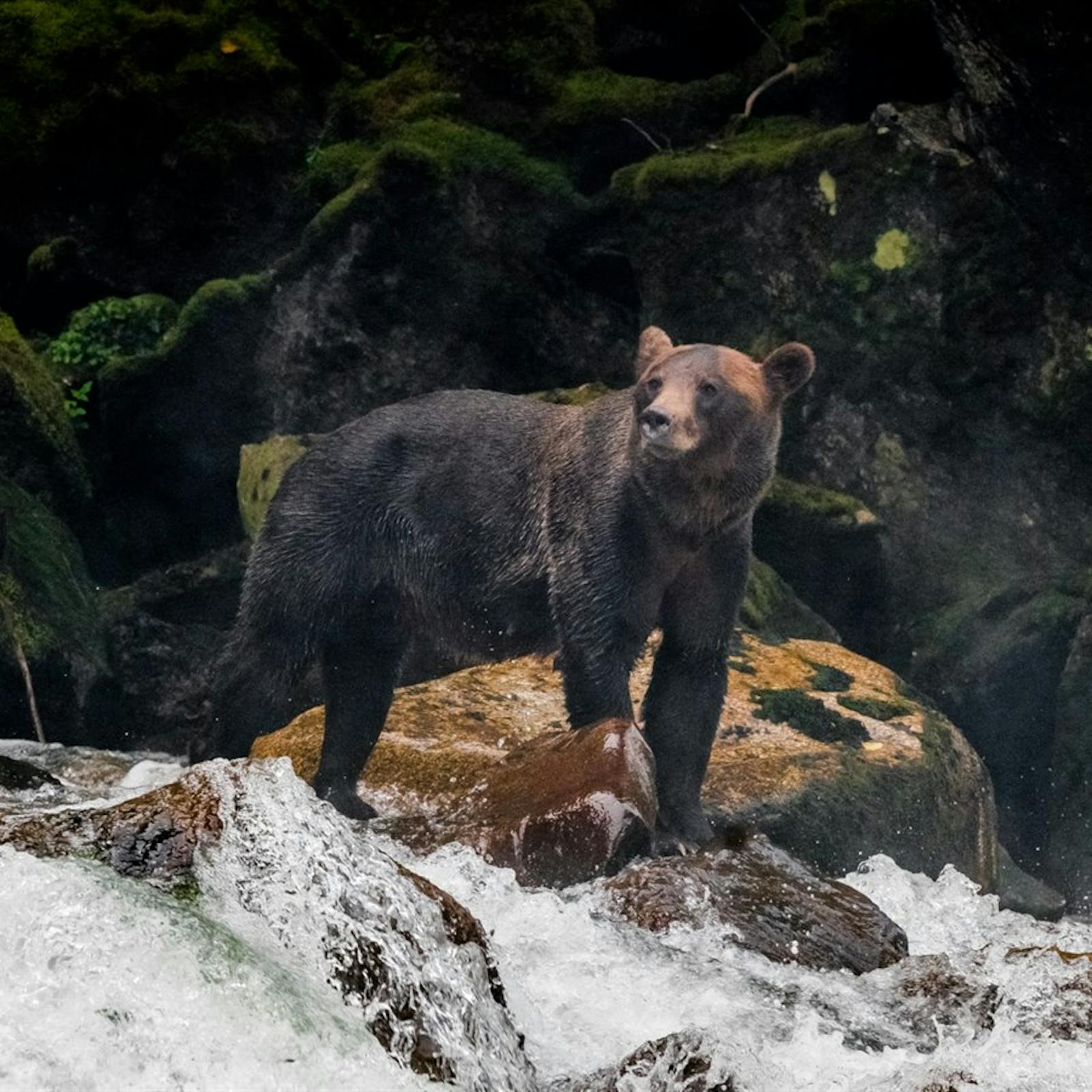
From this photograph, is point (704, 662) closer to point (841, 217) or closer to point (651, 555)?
point (651, 555)

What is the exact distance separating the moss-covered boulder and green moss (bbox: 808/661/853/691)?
16.8 feet

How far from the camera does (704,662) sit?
923 cm

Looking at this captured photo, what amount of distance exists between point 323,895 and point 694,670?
393cm

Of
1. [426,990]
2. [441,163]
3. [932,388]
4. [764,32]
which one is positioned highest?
[764,32]

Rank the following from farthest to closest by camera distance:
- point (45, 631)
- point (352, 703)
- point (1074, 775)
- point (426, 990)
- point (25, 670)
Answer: point (45, 631) → point (1074, 775) → point (25, 670) → point (352, 703) → point (426, 990)

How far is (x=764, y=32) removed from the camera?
16250mm

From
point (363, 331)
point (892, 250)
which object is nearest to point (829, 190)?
point (892, 250)

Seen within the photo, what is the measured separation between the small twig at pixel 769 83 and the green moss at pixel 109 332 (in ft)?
17.4

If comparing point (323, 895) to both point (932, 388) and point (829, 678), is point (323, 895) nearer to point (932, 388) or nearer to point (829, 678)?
point (829, 678)

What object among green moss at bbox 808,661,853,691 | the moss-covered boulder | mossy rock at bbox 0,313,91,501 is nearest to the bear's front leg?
green moss at bbox 808,661,853,691

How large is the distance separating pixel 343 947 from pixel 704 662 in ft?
13.5

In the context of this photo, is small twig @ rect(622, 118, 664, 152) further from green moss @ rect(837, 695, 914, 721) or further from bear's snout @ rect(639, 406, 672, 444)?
bear's snout @ rect(639, 406, 672, 444)

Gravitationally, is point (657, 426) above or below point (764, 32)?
below

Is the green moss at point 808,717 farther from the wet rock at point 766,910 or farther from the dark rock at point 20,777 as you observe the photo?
the dark rock at point 20,777
